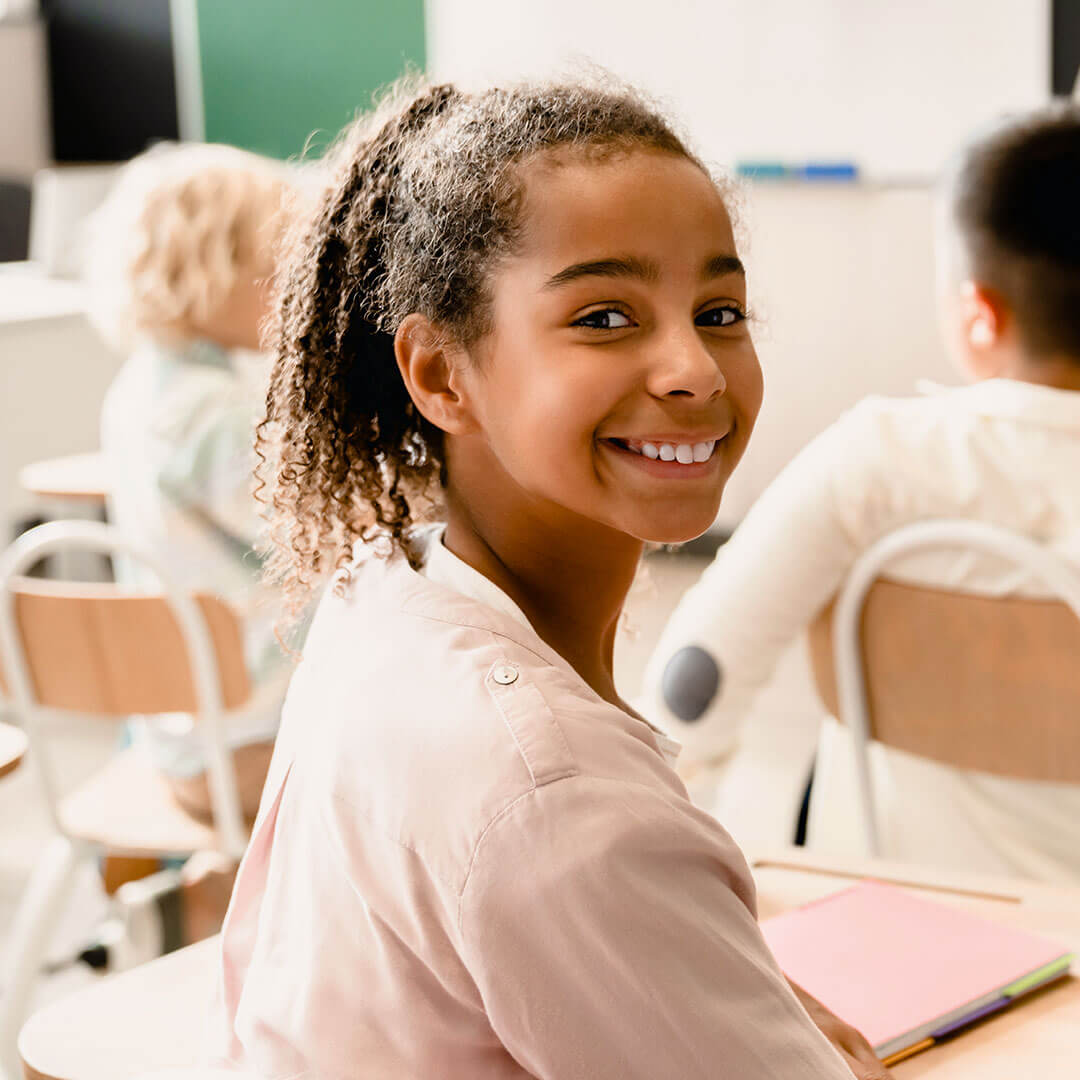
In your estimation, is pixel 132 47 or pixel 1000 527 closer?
pixel 1000 527

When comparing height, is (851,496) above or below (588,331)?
below

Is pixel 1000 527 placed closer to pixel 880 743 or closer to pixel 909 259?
pixel 880 743

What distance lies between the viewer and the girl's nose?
75cm

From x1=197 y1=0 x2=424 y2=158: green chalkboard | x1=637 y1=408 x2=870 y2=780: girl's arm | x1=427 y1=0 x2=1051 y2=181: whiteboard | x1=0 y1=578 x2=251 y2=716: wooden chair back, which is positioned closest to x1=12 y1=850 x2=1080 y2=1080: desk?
x1=637 y1=408 x2=870 y2=780: girl's arm

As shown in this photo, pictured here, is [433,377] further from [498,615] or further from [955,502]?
[955,502]

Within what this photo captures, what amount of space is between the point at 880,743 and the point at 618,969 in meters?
0.92

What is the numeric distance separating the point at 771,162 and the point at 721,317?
12.5ft

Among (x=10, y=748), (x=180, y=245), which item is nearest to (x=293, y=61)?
(x=180, y=245)

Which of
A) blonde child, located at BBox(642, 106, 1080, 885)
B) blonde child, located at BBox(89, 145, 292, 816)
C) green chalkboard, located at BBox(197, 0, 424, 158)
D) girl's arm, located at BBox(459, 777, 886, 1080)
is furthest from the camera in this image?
green chalkboard, located at BBox(197, 0, 424, 158)

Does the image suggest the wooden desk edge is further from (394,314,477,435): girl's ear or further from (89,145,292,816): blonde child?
(89,145,292,816): blonde child

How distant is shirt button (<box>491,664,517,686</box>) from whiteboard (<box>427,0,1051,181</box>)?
133 inches

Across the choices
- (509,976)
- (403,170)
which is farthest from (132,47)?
(509,976)

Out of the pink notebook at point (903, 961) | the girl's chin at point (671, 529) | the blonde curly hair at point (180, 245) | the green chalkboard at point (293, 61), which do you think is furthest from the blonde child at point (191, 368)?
the green chalkboard at point (293, 61)

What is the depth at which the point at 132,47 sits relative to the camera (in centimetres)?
590
